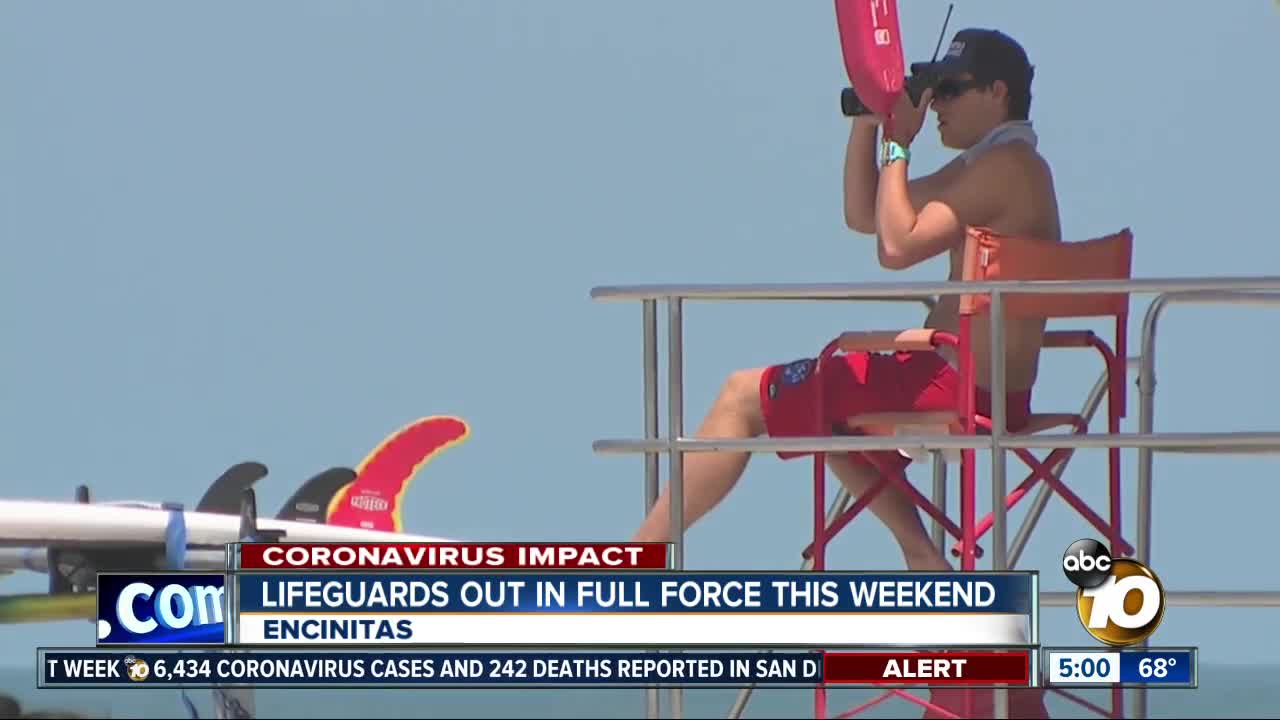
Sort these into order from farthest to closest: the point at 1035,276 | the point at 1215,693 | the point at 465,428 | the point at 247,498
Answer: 1. the point at 1215,693
2. the point at 465,428
3. the point at 247,498
4. the point at 1035,276

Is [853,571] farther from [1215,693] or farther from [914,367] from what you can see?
[1215,693]

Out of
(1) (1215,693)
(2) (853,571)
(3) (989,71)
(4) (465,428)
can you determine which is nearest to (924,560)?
(2) (853,571)

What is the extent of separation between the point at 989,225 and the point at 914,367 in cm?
46

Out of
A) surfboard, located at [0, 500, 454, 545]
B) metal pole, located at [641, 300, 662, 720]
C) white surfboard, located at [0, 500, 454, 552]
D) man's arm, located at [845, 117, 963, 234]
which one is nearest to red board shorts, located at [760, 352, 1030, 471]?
man's arm, located at [845, 117, 963, 234]

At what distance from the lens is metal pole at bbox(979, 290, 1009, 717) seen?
6.30 metres

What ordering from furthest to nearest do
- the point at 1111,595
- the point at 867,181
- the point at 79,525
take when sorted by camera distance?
1. the point at 79,525
2. the point at 867,181
3. the point at 1111,595

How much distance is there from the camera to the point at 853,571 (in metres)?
6.31

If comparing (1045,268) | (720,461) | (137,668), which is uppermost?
(1045,268)

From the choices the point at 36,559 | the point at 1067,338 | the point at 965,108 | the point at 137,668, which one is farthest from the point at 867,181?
the point at 36,559

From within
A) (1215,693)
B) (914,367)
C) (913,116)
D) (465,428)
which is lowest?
(1215,693)

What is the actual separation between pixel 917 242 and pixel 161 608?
7.34 feet

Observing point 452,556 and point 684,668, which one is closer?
point 684,668

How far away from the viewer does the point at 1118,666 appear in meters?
6.47

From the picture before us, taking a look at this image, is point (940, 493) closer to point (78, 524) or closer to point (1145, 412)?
point (1145, 412)
